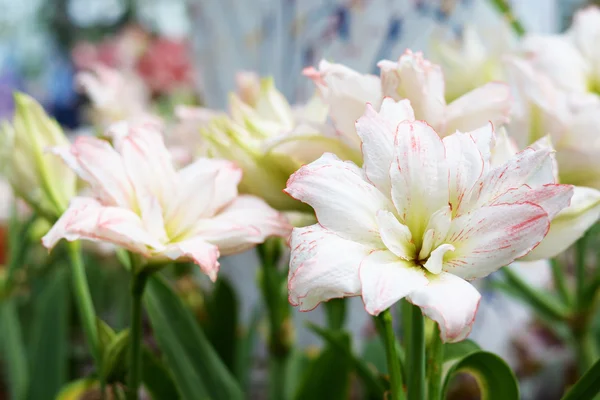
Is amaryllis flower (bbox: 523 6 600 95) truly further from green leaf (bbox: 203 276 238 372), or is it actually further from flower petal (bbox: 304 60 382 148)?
green leaf (bbox: 203 276 238 372)

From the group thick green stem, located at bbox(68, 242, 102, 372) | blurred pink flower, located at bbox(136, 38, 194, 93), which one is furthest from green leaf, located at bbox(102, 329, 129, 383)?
blurred pink flower, located at bbox(136, 38, 194, 93)

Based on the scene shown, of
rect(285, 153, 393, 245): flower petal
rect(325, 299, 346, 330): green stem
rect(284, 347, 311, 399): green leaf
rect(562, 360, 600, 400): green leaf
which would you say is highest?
rect(285, 153, 393, 245): flower petal

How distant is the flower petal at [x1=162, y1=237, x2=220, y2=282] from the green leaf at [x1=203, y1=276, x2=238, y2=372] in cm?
24

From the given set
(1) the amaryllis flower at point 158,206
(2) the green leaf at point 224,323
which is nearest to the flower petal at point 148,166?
(1) the amaryllis flower at point 158,206

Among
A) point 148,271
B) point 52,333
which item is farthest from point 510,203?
point 52,333

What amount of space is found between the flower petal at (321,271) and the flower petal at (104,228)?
0.22 feet

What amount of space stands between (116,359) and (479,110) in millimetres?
180

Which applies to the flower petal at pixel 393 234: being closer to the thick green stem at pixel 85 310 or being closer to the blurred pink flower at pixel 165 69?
the thick green stem at pixel 85 310

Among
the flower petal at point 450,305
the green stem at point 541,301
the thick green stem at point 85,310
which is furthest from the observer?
the green stem at point 541,301

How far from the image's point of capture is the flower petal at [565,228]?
0.22m

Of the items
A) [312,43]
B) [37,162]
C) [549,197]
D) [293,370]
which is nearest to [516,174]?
[549,197]

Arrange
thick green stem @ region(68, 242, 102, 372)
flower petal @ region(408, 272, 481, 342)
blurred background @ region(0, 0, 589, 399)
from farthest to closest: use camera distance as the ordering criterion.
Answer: blurred background @ region(0, 0, 589, 399), thick green stem @ region(68, 242, 102, 372), flower petal @ region(408, 272, 481, 342)

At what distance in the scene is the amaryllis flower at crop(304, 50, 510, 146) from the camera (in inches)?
8.6

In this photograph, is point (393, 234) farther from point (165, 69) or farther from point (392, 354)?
point (165, 69)
